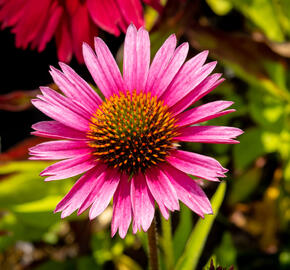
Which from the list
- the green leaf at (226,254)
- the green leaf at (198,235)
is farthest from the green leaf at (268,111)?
the green leaf at (198,235)

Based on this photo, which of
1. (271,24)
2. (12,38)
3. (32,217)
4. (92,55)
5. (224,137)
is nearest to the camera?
(224,137)

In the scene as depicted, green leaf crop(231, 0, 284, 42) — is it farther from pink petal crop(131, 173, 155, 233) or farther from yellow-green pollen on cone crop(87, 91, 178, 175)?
pink petal crop(131, 173, 155, 233)

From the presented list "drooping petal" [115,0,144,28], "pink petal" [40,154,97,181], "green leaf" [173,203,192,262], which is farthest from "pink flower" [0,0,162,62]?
"green leaf" [173,203,192,262]

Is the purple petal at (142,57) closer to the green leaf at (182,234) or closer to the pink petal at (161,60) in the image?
the pink petal at (161,60)

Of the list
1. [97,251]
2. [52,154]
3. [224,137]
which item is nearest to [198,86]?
[224,137]

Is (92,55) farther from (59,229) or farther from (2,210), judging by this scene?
(59,229)

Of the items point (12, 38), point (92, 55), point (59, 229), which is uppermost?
point (92, 55)
